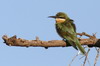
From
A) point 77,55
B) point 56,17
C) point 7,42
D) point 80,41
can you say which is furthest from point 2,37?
point 56,17

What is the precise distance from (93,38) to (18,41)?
103 centimetres

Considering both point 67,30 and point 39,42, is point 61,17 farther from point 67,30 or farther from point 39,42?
point 39,42

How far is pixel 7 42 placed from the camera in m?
3.09

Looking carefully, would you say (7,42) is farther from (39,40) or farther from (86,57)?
(86,57)

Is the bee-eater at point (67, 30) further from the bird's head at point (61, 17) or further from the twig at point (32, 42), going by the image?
the twig at point (32, 42)

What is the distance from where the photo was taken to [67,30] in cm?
411

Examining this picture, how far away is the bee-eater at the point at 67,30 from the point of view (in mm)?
3760

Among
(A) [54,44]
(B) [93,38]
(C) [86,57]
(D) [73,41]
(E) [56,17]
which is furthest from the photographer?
(E) [56,17]

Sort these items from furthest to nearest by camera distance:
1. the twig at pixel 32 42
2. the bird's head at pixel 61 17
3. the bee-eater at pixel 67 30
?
the bird's head at pixel 61 17, the bee-eater at pixel 67 30, the twig at pixel 32 42

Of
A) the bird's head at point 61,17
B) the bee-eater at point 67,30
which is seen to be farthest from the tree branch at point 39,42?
the bird's head at point 61,17

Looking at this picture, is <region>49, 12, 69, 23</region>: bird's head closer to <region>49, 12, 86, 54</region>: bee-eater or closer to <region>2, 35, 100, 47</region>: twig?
<region>49, 12, 86, 54</region>: bee-eater

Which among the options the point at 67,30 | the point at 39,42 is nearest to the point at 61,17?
the point at 67,30

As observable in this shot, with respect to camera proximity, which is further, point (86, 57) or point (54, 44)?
point (54, 44)

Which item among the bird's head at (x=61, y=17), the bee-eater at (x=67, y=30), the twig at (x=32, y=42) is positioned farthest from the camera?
the bird's head at (x=61, y=17)
